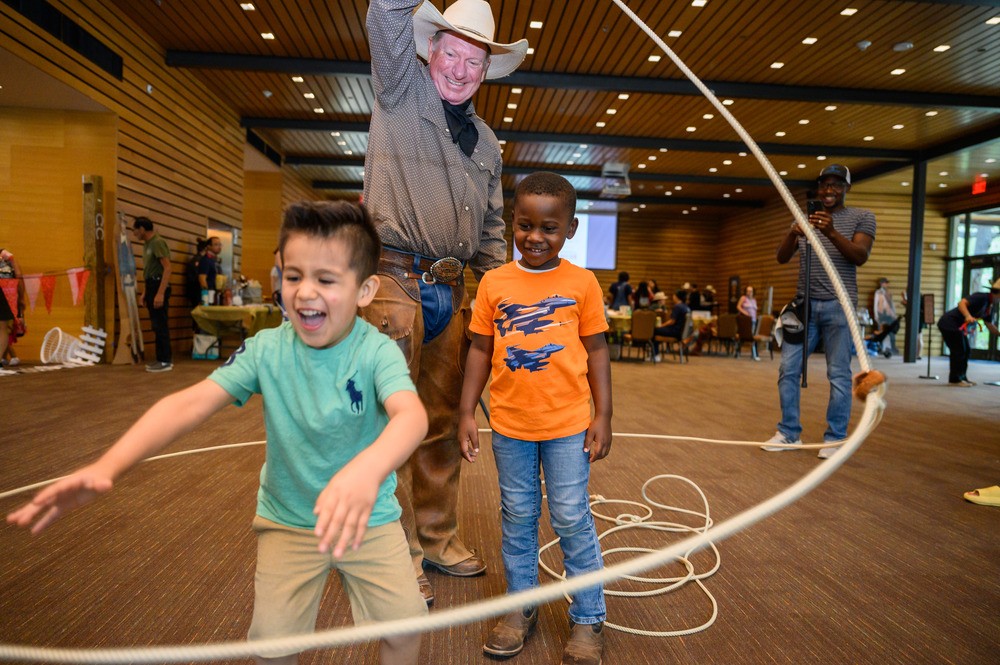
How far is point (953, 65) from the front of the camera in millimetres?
9234

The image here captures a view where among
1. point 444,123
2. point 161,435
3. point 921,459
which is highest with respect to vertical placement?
point 444,123

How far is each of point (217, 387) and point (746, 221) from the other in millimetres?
21026

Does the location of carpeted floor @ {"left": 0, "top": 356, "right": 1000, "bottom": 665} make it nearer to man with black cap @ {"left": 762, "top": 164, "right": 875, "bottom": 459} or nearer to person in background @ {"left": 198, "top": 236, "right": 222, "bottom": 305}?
man with black cap @ {"left": 762, "top": 164, "right": 875, "bottom": 459}

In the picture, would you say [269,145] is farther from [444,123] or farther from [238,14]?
[444,123]

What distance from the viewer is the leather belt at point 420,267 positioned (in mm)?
1938

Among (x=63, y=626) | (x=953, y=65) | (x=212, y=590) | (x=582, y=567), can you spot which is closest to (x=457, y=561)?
Result: (x=582, y=567)

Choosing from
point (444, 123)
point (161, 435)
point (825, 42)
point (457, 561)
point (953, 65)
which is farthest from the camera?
point (953, 65)

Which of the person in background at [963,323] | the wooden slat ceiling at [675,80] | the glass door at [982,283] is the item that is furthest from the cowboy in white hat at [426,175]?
the glass door at [982,283]

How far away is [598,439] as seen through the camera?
63.4 inches

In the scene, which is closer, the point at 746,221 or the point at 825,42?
the point at 825,42

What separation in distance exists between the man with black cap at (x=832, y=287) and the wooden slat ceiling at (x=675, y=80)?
4655 millimetres

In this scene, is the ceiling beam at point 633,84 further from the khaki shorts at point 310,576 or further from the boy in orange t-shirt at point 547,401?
the khaki shorts at point 310,576

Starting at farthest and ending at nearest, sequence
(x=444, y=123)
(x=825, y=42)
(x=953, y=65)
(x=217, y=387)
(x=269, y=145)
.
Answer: (x=269, y=145)
(x=953, y=65)
(x=825, y=42)
(x=444, y=123)
(x=217, y=387)

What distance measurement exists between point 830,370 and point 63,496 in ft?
13.4
